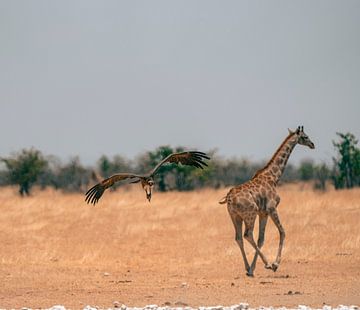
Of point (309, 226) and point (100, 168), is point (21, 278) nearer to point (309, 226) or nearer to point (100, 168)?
point (309, 226)

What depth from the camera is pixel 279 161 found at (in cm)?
1631

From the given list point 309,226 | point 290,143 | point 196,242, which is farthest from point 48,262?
point 309,226

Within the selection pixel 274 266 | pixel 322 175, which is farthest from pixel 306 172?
pixel 274 266

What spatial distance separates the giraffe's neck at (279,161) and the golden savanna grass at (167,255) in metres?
1.72

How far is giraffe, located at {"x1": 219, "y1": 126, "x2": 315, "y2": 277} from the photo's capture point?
1523cm

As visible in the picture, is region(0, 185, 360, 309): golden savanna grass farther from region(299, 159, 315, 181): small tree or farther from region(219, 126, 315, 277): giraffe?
region(299, 159, 315, 181): small tree

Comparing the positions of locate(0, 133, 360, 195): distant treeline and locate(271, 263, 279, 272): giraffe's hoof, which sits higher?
locate(0, 133, 360, 195): distant treeline

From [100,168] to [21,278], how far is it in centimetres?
4535

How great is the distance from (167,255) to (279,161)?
12.1 feet

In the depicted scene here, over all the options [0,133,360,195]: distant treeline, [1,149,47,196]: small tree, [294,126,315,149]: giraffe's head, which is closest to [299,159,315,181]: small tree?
[0,133,360,195]: distant treeline

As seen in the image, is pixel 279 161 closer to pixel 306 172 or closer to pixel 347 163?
pixel 347 163

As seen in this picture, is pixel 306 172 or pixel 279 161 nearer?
pixel 279 161

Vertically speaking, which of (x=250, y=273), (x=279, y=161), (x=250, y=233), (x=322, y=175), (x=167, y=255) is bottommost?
(x=250, y=273)

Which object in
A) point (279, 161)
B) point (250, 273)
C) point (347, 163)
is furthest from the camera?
point (347, 163)
